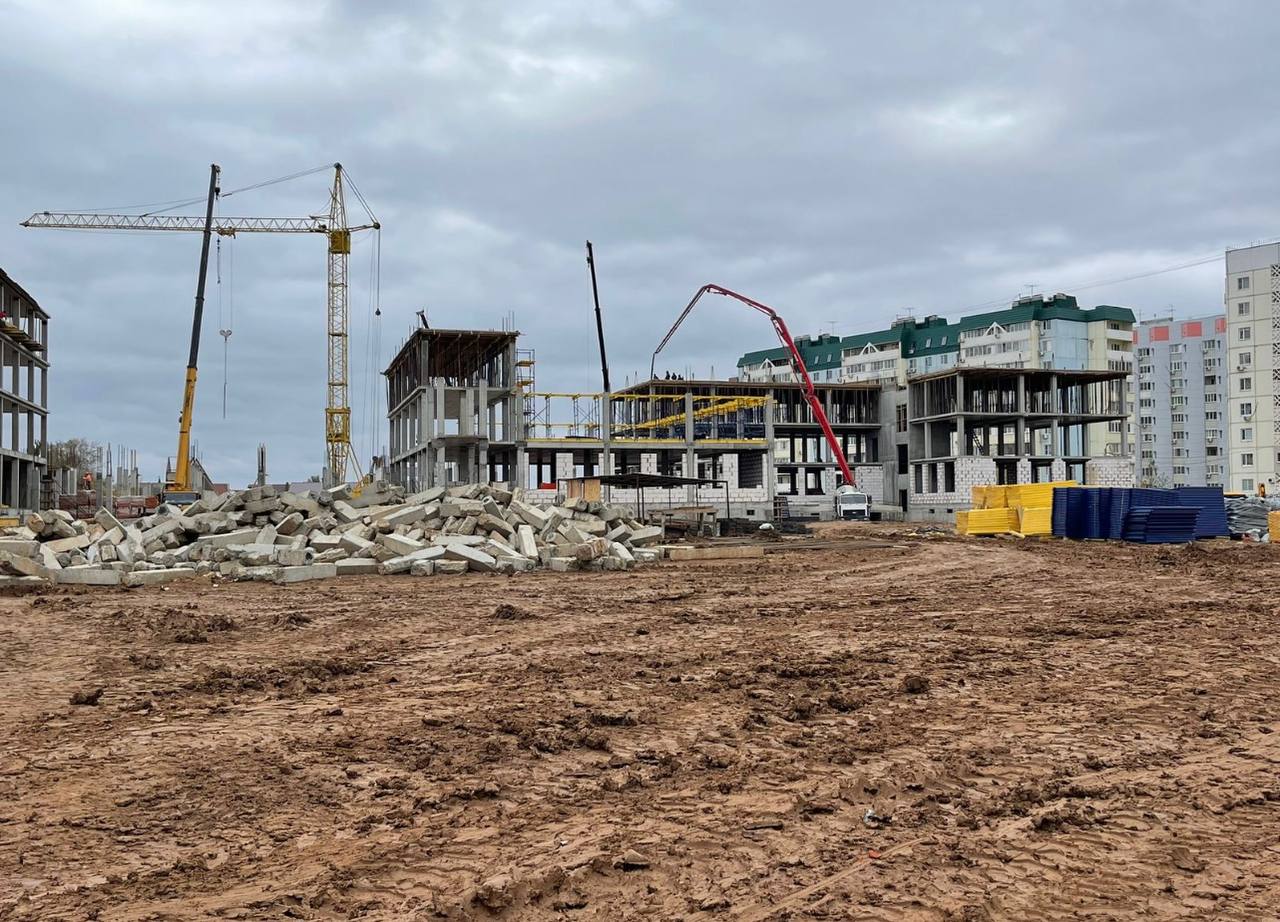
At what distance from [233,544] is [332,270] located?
166 ft

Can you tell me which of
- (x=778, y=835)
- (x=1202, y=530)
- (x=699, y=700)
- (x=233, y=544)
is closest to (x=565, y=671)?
(x=699, y=700)

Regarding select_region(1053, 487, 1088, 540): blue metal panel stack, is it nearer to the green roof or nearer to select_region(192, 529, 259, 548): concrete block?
select_region(192, 529, 259, 548): concrete block

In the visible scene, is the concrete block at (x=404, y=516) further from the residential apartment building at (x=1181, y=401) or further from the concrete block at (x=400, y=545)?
the residential apartment building at (x=1181, y=401)

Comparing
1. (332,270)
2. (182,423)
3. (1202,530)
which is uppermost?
(332,270)

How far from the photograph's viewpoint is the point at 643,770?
5688 mm

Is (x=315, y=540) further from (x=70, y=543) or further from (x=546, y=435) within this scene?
(x=546, y=435)

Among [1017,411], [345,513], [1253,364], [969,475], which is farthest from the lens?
[1253,364]

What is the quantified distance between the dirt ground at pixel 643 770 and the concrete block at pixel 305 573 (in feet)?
18.7

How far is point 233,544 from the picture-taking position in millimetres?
19547

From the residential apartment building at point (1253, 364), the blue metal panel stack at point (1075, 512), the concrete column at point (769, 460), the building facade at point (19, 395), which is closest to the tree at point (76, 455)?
the building facade at point (19, 395)

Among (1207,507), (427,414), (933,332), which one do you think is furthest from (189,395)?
(933,332)

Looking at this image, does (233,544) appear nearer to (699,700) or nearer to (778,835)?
(699,700)

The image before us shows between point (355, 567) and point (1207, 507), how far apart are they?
26.7m

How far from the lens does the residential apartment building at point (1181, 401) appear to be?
323ft
